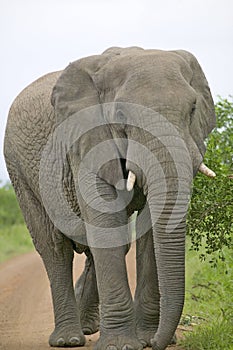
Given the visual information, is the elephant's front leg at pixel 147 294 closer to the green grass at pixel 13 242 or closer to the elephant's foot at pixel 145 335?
the elephant's foot at pixel 145 335

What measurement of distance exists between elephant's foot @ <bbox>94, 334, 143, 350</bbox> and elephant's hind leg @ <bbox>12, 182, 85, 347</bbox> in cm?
112

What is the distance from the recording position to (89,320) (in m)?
8.80

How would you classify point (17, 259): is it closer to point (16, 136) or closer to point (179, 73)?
point (16, 136)

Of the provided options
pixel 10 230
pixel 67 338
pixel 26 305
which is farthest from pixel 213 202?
pixel 10 230

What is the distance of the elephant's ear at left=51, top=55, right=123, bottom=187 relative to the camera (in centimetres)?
697

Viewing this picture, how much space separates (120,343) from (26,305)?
4136 mm

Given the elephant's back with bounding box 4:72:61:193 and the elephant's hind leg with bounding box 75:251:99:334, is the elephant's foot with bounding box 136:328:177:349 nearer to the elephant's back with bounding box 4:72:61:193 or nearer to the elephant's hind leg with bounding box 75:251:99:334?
the elephant's hind leg with bounding box 75:251:99:334

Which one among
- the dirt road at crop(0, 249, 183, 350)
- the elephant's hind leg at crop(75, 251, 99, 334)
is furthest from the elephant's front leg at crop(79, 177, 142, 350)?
the elephant's hind leg at crop(75, 251, 99, 334)

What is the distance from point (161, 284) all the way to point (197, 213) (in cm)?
157

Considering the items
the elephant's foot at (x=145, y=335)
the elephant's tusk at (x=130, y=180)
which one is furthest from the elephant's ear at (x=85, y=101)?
the elephant's foot at (x=145, y=335)

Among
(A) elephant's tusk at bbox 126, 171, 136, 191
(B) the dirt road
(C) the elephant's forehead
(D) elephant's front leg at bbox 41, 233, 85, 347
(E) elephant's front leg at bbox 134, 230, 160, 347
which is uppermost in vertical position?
(C) the elephant's forehead

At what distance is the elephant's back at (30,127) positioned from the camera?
26.7 ft

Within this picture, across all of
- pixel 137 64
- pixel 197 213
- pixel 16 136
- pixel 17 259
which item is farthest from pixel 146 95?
pixel 17 259

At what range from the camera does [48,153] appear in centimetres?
797
